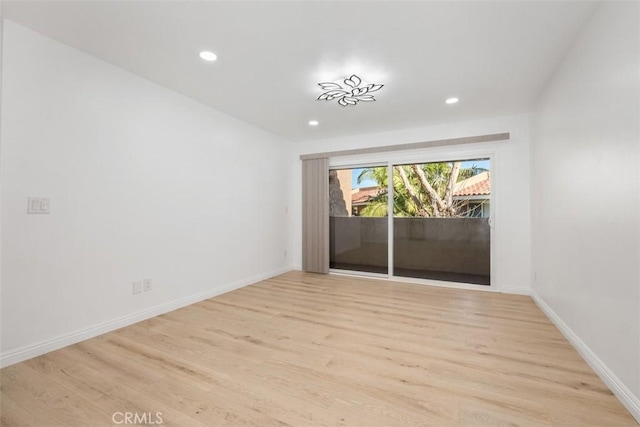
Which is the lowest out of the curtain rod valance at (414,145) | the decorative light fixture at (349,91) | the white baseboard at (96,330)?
the white baseboard at (96,330)

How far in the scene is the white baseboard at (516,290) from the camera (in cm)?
373

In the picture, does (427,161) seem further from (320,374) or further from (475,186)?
(320,374)

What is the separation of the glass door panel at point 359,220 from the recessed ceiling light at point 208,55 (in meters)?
3.02

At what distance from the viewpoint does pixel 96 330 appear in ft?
8.00

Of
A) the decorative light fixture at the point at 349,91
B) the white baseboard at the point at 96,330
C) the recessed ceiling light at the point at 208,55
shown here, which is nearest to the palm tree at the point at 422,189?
the decorative light fixture at the point at 349,91

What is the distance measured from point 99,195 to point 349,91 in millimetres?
2689

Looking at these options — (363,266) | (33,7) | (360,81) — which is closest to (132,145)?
(33,7)

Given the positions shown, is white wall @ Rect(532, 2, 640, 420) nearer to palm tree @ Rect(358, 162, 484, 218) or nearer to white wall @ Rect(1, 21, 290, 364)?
palm tree @ Rect(358, 162, 484, 218)

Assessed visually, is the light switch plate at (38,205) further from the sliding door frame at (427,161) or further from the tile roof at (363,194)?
the tile roof at (363,194)

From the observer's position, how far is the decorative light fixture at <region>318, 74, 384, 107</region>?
288cm

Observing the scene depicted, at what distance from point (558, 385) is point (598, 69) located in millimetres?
2134

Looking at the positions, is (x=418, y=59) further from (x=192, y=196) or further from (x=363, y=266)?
(x=363, y=266)

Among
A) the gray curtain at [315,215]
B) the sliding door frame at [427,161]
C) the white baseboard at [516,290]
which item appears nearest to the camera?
the white baseboard at [516,290]

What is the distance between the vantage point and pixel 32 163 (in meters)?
2.08
